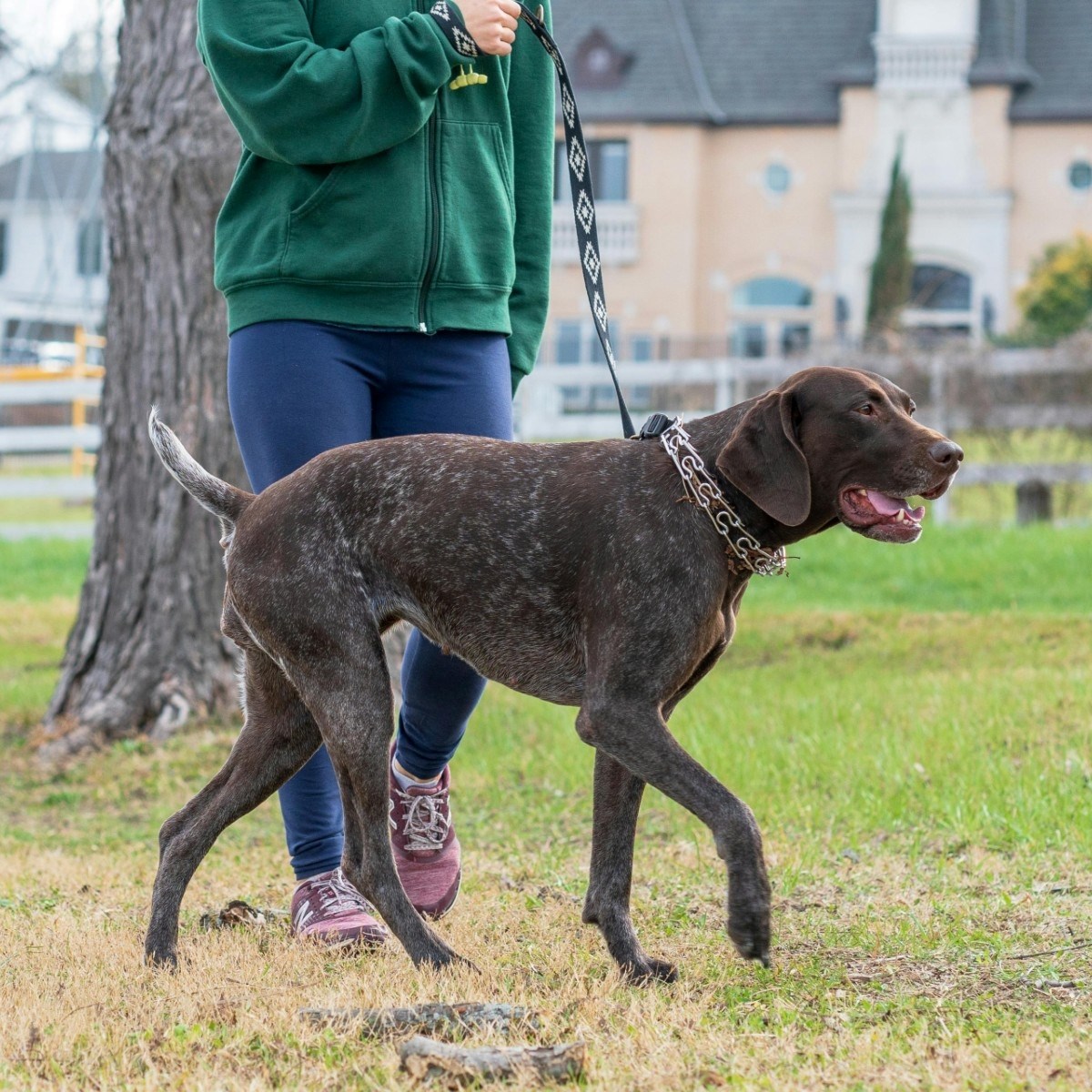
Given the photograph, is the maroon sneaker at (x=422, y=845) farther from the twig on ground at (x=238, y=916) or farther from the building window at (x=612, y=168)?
the building window at (x=612, y=168)

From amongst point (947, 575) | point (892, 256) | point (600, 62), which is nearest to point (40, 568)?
point (947, 575)

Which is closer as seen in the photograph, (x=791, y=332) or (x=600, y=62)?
(x=791, y=332)

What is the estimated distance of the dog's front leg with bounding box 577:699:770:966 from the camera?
134 inches

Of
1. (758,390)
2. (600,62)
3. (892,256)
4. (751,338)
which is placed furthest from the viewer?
(600,62)

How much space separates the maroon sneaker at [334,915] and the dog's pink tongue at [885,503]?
161 cm

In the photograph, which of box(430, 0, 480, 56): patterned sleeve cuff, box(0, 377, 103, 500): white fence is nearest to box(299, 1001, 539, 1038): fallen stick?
box(430, 0, 480, 56): patterned sleeve cuff

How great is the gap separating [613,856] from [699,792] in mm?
521

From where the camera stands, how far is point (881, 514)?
144 inches

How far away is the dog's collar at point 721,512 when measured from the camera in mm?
3623

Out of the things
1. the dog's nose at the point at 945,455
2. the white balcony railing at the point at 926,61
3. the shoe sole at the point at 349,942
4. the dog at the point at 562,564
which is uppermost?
the white balcony railing at the point at 926,61

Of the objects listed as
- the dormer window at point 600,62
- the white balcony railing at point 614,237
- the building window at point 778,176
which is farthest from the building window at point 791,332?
the dormer window at point 600,62

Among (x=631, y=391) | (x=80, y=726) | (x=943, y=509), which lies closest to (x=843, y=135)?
(x=631, y=391)

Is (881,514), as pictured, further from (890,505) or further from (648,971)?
(648,971)

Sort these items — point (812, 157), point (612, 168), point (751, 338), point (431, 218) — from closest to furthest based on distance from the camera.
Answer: point (431, 218) → point (812, 157) → point (751, 338) → point (612, 168)
